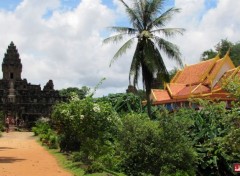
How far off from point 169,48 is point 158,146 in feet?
35.1

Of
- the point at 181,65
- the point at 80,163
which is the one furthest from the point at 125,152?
the point at 181,65

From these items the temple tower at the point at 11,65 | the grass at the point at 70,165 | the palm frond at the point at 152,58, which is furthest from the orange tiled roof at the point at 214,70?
the temple tower at the point at 11,65

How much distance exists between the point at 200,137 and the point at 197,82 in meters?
15.1

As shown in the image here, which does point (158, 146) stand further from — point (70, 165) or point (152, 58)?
point (152, 58)

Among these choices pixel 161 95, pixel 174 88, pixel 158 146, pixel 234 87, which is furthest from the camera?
pixel 161 95

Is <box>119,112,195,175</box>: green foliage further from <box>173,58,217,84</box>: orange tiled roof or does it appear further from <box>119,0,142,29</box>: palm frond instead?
<box>173,58,217,84</box>: orange tiled roof

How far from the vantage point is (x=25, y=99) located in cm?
5669

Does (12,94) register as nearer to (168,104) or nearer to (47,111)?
(47,111)

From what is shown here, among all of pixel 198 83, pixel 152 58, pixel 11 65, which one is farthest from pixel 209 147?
pixel 11 65

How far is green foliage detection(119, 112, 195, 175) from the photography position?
12.7 metres

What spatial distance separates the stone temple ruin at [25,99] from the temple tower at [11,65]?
1691 mm

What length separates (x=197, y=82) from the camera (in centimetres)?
3144

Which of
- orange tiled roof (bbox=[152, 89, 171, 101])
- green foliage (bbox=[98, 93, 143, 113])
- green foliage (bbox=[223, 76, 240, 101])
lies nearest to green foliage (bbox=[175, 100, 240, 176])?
green foliage (bbox=[223, 76, 240, 101])

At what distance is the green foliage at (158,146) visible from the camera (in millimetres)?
12655
